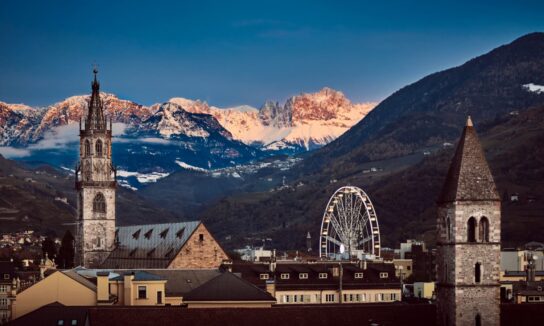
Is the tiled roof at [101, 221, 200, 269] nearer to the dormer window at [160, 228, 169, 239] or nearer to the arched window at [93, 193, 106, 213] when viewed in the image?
the dormer window at [160, 228, 169, 239]

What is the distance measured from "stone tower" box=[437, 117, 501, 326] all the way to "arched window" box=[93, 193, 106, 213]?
10389 cm

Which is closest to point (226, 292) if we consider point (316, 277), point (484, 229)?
point (484, 229)

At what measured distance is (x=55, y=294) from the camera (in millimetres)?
108125

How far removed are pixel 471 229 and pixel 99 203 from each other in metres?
106

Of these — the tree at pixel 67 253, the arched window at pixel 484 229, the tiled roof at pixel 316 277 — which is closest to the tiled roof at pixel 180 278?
the tiled roof at pixel 316 277

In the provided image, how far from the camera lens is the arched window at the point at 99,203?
601ft

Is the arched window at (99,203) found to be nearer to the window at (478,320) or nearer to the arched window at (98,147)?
the arched window at (98,147)

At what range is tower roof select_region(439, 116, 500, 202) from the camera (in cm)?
8469

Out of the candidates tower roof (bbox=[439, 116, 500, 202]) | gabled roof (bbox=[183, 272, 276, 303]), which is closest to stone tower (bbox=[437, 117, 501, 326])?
tower roof (bbox=[439, 116, 500, 202])

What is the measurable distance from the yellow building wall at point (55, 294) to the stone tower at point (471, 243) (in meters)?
36.1

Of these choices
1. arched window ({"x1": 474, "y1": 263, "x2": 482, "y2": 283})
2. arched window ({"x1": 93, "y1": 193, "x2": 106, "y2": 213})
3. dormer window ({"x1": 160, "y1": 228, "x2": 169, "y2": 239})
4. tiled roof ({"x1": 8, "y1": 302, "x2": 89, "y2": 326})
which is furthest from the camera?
arched window ({"x1": 93, "y1": 193, "x2": 106, "y2": 213})

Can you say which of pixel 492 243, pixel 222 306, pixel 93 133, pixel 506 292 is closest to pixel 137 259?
pixel 93 133

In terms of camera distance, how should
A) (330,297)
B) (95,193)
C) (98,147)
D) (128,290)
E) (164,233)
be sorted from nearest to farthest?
(128,290), (330,297), (164,233), (95,193), (98,147)

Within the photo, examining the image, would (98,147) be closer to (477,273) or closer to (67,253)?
(67,253)
